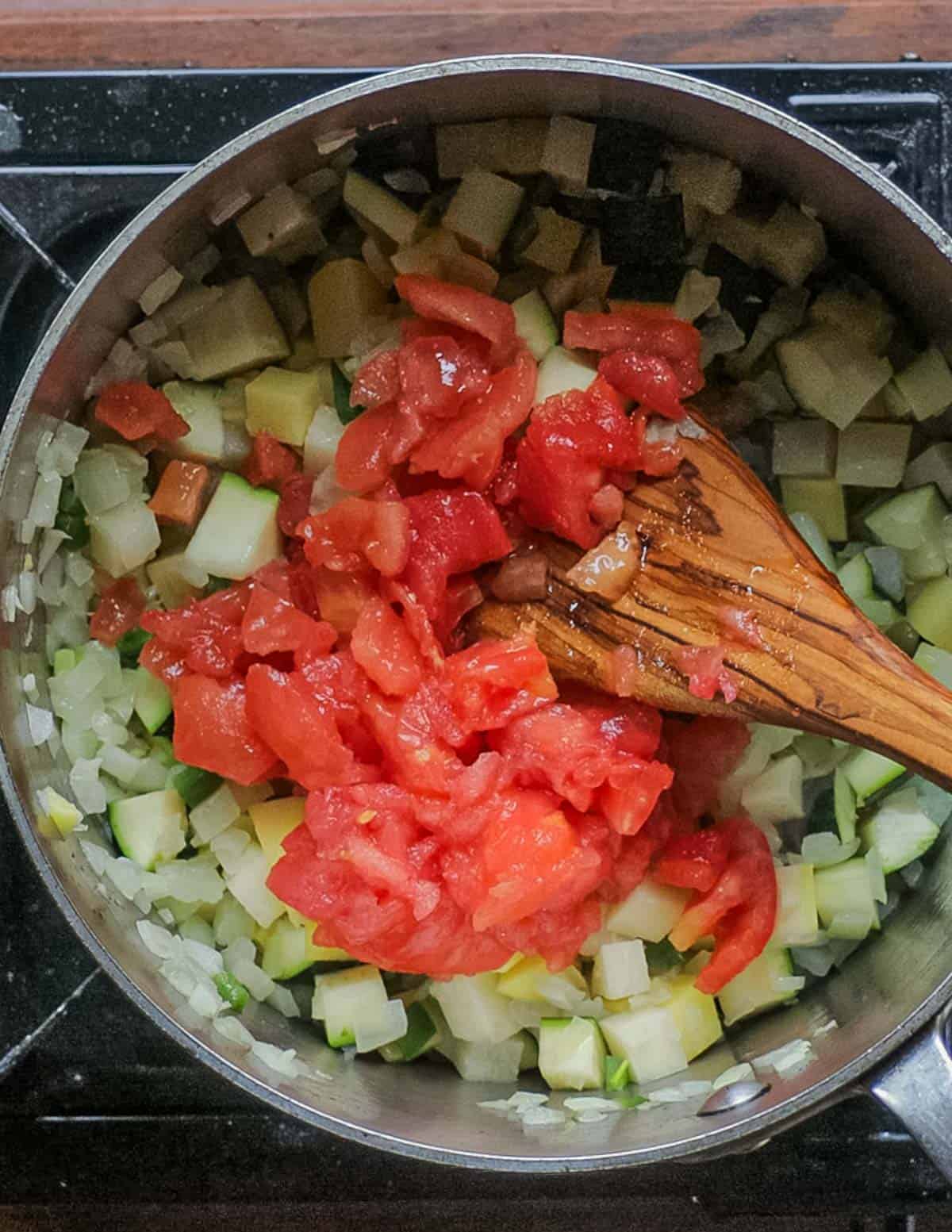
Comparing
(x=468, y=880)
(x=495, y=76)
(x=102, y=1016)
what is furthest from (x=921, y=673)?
(x=102, y=1016)

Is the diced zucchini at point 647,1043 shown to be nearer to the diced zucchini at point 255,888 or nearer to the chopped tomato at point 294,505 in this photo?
the diced zucchini at point 255,888

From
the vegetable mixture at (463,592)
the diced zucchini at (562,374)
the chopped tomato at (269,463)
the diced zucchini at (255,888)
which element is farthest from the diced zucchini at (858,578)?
the diced zucchini at (255,888)

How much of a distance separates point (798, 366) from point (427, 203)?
41cm

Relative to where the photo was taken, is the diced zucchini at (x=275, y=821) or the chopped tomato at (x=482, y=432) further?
the diced zucchini at (x=275, y=821)

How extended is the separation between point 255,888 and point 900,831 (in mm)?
674

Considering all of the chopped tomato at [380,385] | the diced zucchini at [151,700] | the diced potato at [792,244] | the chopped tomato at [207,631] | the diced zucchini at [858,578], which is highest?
the diced potato at [792,244]

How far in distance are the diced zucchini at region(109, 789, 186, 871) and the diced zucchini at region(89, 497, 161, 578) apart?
235 mm

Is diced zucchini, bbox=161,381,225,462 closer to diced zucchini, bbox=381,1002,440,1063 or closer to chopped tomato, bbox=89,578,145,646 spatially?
chopped tomato, bbox=89,578,145,646

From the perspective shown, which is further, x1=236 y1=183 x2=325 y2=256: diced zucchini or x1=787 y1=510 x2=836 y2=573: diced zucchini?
x1=787 y1=510 x2=836 y2=573: diced zucchini

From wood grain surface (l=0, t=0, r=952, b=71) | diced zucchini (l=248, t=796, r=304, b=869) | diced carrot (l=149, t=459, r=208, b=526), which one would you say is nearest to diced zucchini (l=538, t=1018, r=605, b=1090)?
diced zucchini (l=248, t=796, r=304, b=869)

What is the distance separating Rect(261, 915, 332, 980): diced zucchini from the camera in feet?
4.34

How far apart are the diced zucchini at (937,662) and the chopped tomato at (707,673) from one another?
0.84ft

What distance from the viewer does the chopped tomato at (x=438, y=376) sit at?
122 centimetres

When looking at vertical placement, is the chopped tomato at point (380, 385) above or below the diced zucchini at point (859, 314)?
below
